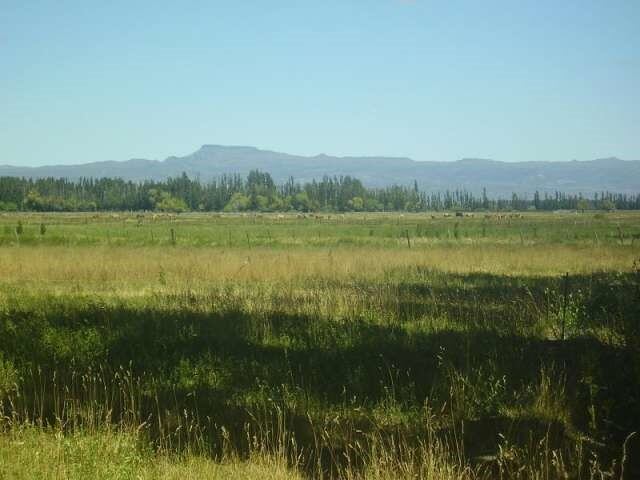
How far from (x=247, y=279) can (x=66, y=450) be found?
16.5 meters

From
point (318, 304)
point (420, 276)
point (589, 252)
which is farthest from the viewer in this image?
point (589, 252)

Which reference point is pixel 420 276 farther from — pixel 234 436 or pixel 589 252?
pixel 234 436

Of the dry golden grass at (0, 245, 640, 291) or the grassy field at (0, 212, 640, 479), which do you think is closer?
the grassy field at (0, 212, 640, 479)

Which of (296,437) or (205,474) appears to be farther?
(296,437)

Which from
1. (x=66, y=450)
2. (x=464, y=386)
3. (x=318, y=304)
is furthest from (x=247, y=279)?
(x=66, y=450)

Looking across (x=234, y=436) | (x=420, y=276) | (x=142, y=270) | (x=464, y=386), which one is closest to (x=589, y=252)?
(x=420, y=276)

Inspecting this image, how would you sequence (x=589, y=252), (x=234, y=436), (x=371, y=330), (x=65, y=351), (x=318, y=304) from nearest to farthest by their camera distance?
1. (x=234, y=436)
2. (x=65, y=351)
3. (x=371, y=330)
4. (x=318, y=304)
5. (x=589, y=252)

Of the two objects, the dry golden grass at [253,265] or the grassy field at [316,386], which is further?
the dry golden grass at [253,265]

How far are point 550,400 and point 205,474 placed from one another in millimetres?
4281

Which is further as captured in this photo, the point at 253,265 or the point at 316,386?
the point at 253,265

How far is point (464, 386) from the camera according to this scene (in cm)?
901

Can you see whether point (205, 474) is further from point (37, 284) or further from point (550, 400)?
point (37, 284)

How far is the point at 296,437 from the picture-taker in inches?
318

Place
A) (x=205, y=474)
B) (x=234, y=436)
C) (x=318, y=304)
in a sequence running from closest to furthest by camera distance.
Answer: (x=205, y=474)
(x=234, y=436)
(x=318, y=304)
